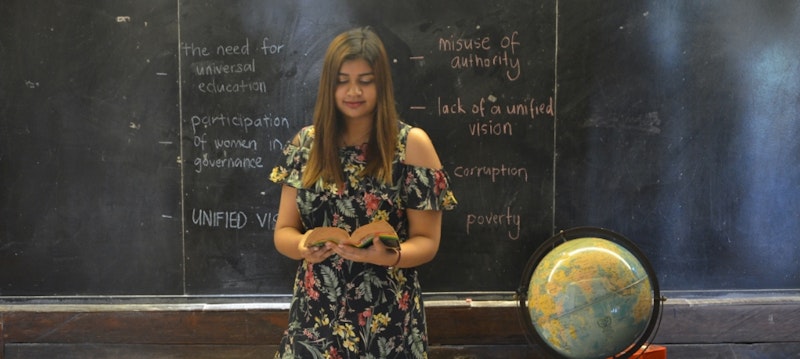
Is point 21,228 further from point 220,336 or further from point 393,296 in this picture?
point 393,296

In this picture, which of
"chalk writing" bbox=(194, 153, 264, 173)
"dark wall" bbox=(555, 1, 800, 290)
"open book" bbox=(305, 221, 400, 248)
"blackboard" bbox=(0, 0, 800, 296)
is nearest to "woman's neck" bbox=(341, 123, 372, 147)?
"open book" bbox=(305, 221, 400, 248)

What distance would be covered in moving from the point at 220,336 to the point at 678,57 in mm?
2643

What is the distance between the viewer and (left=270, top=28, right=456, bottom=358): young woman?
2236 mm

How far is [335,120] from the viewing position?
229cm

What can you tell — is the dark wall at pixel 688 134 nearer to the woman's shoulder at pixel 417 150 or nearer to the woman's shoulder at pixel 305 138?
the woman's shoulder at pixel 417 150

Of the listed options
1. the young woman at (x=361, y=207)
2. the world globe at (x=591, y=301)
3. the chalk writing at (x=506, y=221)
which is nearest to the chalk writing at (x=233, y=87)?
the chalk writing at (x=506, y=221)

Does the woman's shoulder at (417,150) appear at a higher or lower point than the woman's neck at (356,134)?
lower

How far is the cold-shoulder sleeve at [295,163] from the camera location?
7.61ft

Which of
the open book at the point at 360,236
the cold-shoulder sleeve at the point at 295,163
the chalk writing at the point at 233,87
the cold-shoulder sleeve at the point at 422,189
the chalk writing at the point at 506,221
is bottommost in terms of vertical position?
the chalk writing at the point at 506,221

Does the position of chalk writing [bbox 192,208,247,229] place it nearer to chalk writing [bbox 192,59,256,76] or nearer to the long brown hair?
chalk writing [bbox 192,59,256,76]

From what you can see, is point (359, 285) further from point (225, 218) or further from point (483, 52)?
point (483, 52)

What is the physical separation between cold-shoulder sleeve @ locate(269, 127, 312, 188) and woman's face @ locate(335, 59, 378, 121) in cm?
19

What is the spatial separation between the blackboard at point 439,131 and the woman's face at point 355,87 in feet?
4.66

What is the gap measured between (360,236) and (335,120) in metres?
0.39
